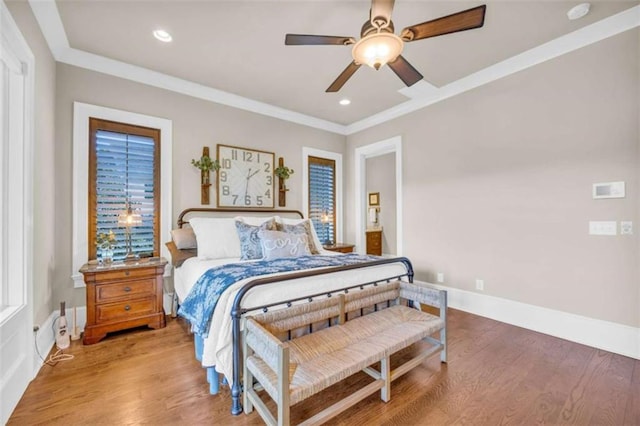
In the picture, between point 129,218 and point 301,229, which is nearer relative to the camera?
point 129,218

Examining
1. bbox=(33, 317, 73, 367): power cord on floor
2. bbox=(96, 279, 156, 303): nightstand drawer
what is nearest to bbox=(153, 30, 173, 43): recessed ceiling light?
bbox=(96, 279, 156, 303): nightstand drawer

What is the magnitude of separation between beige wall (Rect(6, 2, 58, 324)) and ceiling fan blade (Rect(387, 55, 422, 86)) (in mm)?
2704

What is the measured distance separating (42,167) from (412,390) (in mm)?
3541

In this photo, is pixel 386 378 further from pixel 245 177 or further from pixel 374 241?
pixel 374 241

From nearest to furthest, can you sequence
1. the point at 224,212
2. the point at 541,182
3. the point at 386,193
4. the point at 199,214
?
1. the point at 541,182
2. the point at 199,214
3. the point at 224,212
4. the point at 386,193

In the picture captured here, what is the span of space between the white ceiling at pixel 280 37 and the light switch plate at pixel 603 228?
1.83 meters

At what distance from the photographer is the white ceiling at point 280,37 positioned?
230cm

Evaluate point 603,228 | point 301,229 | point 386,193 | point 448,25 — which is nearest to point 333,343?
point 301,229

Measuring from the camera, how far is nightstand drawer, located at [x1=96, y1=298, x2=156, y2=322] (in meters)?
2.69

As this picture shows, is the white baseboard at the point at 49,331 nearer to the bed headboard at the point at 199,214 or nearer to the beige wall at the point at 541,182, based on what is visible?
the bed headboard at the point at 199,214

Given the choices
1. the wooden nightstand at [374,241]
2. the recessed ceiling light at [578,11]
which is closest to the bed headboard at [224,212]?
the wooden nightstand at [374,241]

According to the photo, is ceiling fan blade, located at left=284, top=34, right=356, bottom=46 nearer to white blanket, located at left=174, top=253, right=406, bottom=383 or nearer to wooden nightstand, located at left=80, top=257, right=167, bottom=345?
white blanket, located at left=174, top=253, right=406, bottom=383

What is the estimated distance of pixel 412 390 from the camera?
76.8 inches

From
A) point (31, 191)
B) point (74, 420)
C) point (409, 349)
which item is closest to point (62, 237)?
point (31, 191)
